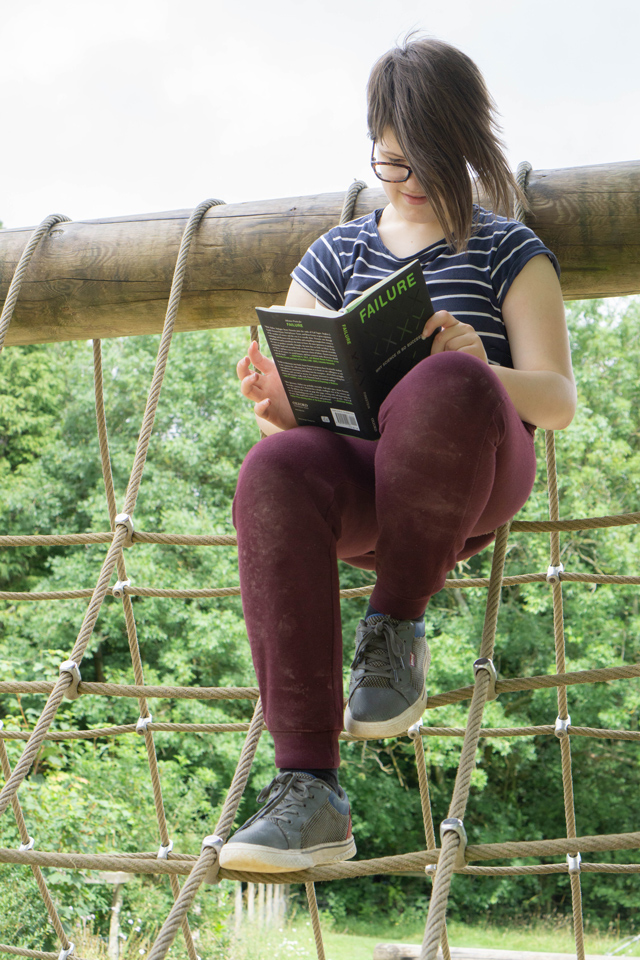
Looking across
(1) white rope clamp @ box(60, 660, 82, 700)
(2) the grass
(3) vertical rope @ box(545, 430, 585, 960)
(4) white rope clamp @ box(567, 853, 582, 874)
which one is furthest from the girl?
(2) the grass

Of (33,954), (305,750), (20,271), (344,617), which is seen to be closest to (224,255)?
(20,271)

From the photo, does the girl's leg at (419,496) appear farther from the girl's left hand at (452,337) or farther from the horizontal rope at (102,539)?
the horizontal rope at (102,539)

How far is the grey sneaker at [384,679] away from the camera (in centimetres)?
89

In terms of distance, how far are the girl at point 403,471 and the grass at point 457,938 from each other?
20.5 ft

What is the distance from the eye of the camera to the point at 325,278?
1.19 m

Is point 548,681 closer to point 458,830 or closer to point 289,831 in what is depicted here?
point 458,830

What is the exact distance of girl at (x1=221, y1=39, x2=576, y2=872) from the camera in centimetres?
80

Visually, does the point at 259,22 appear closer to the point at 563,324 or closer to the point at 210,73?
the point at 210,73

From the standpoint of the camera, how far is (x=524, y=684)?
108 cm

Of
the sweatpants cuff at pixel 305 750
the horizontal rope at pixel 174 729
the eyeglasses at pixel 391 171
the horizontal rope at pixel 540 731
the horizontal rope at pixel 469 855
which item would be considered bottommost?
the horizontal rope at pixel 540 731

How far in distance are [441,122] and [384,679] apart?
0.63 m

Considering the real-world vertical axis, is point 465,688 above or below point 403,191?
below

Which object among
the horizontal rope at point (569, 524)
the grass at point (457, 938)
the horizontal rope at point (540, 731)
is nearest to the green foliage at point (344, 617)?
the grass at point (457, 938)

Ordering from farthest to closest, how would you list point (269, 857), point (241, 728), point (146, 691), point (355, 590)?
point (355, 590), point (241, 728), point (146, 691), point (269, 857)
